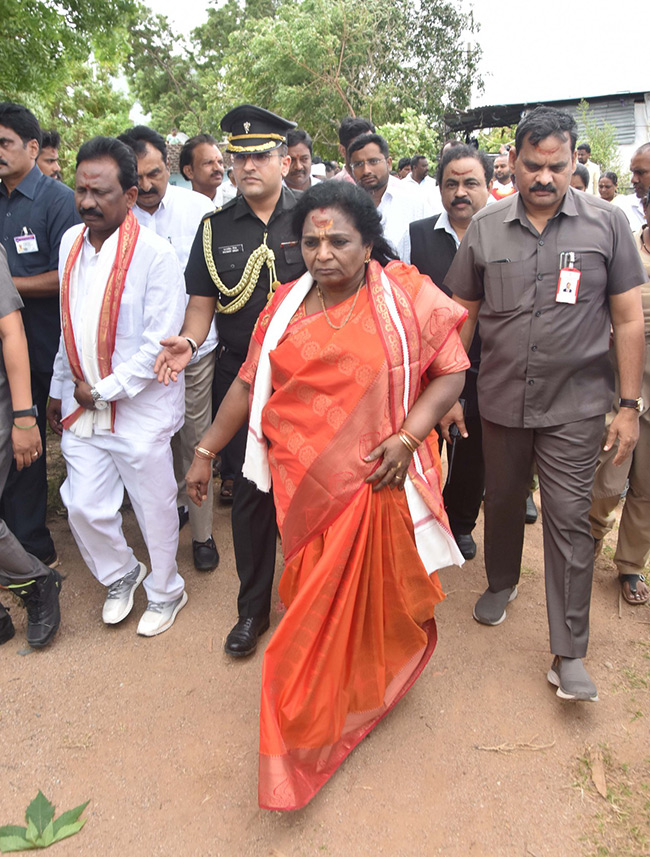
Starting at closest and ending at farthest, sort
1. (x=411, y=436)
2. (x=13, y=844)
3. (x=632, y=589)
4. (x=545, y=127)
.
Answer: (x=13, y=844) → (x=411, y=436) → (x=545, y=127) → (x=632, y=589)

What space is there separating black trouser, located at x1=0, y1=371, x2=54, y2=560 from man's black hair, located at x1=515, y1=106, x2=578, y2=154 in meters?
2.80

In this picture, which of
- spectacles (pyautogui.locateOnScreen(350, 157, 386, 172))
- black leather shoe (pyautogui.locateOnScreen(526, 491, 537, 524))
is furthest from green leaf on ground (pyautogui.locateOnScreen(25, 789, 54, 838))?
spectacles (pyautogui.locateOnScreen(350, 157, 386, 172))

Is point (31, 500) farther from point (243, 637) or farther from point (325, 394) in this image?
point (325, 394)

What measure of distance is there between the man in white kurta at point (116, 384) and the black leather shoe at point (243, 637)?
443 millimetres

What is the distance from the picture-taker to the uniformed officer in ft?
10.6

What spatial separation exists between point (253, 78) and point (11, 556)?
22.6 meters

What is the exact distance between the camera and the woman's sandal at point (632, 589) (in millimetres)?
3641

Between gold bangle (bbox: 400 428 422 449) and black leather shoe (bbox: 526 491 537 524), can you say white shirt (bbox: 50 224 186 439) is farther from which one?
black leather shoe (bbox: 526 491 537 524)

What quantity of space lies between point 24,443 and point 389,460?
1.77 m

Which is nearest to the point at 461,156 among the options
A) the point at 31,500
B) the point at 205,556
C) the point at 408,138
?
the point at 205,556

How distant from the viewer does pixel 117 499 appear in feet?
11.3

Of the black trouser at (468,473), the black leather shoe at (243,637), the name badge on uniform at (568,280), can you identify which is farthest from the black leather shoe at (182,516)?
the name badge on uniform at (568,280)

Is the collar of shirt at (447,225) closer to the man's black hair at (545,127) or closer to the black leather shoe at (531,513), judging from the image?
the man's black hair at (545,127)

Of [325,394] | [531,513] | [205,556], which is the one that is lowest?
[531,513]
